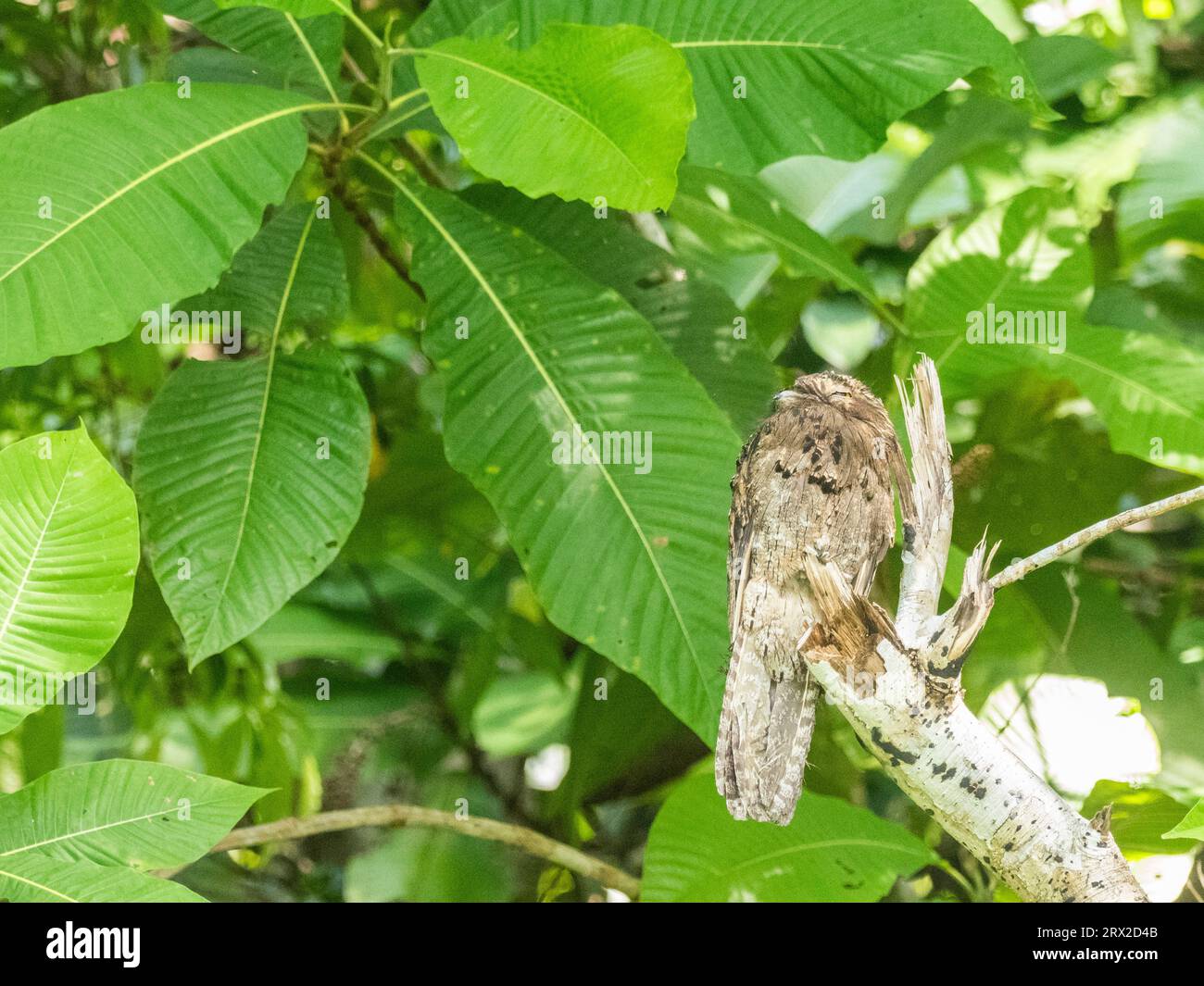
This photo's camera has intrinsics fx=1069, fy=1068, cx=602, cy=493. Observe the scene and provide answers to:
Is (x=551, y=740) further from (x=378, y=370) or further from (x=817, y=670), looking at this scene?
(x=817, y=670)

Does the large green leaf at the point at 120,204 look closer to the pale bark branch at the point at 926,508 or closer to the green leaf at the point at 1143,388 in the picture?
the pale bark branch at the point at 926,508

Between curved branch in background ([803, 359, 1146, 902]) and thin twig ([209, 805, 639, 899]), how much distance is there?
20.5 inches

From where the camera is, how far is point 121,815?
2.46 feet

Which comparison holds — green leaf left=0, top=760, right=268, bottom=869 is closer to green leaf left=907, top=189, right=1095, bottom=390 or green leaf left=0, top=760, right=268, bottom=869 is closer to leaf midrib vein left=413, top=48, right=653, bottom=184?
leaf midrib vein left=413, top=48, right=653, bottom=184

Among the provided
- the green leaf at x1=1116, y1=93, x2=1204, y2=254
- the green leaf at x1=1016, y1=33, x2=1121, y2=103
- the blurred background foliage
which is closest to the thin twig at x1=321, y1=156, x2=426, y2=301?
the blurred background foliage

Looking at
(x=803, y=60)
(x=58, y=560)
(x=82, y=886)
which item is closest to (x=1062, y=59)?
(x=803, y=60)

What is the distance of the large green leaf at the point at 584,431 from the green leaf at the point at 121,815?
10.8 inches

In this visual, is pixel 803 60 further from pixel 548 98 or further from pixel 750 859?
pixel 750 859

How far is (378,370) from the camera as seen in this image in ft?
4.87

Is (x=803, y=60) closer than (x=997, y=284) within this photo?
Yes

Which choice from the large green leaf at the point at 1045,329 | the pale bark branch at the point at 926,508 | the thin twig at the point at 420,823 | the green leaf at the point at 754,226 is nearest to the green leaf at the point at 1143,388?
the large green leaf at the point at 1045,329

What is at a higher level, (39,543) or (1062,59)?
(1062,59)

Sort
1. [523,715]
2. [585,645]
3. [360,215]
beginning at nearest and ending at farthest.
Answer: [360,215], [585,645], [523,715]

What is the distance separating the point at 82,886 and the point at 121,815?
7cm
